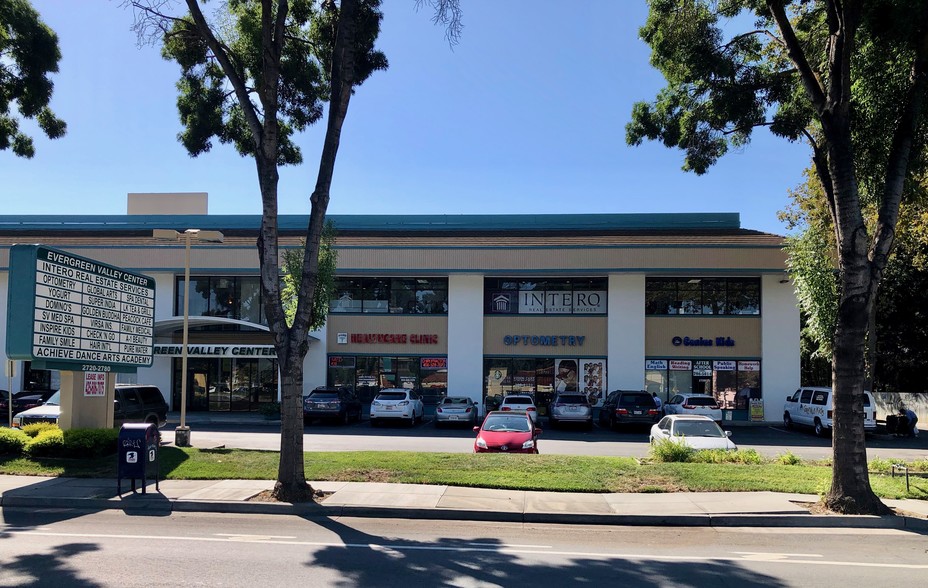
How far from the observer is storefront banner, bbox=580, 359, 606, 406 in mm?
33000

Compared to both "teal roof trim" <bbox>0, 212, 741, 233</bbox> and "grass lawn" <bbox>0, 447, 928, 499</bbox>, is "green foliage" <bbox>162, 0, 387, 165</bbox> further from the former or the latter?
"teal roof trim" <bbox>0, 212, 741, 233</bbox>

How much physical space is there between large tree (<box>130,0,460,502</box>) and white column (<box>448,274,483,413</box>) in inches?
721

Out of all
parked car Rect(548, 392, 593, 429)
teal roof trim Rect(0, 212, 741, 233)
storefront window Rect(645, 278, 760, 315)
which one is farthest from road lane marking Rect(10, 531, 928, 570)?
teal roof trim Rect(0, 212, 741, 233)

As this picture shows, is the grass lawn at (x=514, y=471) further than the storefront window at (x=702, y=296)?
No

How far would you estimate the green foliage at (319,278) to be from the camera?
80.7 feet

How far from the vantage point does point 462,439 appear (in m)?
23.8

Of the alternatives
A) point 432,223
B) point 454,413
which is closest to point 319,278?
point 454,413

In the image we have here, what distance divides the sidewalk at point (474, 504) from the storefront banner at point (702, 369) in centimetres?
2113

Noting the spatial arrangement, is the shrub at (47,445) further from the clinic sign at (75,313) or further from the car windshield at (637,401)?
the car windshield at (637,401)

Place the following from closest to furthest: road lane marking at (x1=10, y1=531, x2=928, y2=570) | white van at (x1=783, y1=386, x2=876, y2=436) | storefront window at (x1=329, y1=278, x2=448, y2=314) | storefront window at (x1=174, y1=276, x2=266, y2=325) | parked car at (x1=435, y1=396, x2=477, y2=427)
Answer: road lane marking at (x1=10, y1=531, x2=928, y2=570)
white van at (x1=783, y1=386, x2=876, y2=436)
parked car at (x1=435, y1=396, x2=477, y2=427)
storefront window at (x1=329, y1=278, x2=448, y2=314)
storefront window at (x1=174, y1=276, x2=266, y2=325)

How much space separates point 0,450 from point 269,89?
10004 millimetres

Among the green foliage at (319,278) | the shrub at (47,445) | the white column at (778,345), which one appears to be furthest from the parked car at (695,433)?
the white column at (778,345)

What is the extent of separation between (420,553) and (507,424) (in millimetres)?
8959

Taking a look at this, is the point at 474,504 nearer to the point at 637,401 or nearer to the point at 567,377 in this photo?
the point at 637,401
